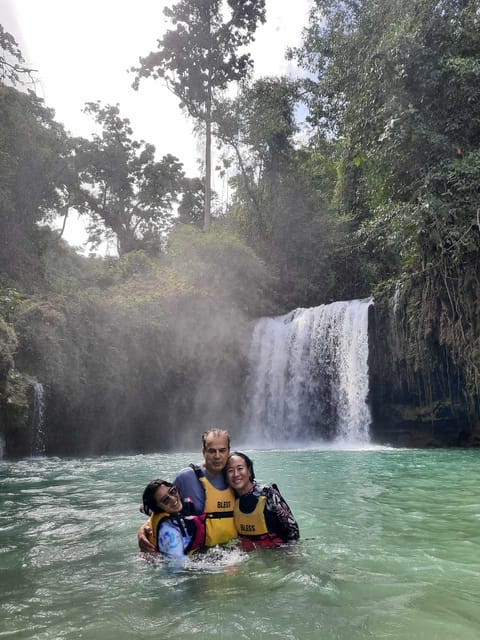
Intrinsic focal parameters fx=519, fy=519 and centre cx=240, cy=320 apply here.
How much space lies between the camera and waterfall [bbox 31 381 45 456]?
43.4 feet

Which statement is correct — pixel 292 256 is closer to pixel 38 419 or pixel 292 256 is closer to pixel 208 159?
pixel 208 159

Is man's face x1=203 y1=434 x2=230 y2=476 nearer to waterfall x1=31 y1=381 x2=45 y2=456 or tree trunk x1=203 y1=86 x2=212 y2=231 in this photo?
waterfall x1=31 y1=381 x2=45 y2=456

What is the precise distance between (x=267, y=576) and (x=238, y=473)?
0.72 metres

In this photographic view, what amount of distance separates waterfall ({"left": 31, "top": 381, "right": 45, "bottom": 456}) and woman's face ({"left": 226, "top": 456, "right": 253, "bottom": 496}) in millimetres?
10574

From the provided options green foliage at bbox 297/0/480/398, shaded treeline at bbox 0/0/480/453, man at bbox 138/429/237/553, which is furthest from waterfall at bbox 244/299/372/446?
man at bbox 138/429/237/553

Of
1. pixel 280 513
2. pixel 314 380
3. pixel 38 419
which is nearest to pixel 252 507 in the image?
pixel 280 513

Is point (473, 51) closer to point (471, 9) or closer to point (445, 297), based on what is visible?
point (471, 9)

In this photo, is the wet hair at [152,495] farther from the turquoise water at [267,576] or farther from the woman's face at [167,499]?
the turquoise water at [267,576]

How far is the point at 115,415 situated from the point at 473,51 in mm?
14507

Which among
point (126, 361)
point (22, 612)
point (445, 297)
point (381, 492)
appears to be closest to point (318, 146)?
point (445, 297)

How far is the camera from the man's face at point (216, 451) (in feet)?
12.7

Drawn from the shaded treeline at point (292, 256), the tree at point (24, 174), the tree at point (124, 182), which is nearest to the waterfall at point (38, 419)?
the shaded treeline at point (292, 256)

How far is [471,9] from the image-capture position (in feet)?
44.1

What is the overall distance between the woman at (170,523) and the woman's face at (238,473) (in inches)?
14.4
